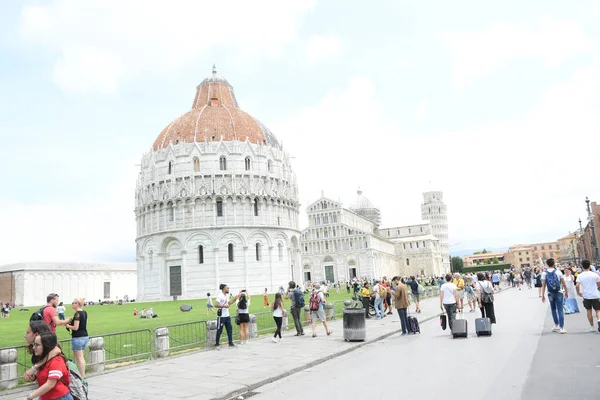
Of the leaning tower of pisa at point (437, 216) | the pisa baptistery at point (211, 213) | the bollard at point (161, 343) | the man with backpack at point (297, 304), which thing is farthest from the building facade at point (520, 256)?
the bollard at point (161, 343)

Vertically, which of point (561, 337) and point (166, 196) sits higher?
point (166, 196)

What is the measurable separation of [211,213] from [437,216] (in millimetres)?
107250

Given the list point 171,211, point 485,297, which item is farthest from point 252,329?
point 171,211

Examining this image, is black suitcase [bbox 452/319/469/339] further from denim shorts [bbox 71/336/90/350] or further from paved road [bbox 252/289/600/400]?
denim shorts [bbox 71/336/90/350]

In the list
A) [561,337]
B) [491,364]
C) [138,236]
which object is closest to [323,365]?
[491,364]

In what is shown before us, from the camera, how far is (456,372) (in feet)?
28.6

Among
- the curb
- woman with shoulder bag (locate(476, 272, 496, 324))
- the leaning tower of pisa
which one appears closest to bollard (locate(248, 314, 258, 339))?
the curb

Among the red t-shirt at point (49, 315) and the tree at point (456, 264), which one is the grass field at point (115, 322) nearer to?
the red t-shirt at point (49, 315)

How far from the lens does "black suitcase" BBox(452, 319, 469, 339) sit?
516 inches

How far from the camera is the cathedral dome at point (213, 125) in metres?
56.9

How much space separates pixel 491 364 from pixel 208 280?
45.8 meters

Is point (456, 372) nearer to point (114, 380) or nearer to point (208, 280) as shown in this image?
point (114, 380)

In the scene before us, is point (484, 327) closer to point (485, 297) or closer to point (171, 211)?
point (485, 297)

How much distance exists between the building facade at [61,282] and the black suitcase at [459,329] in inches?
2862
